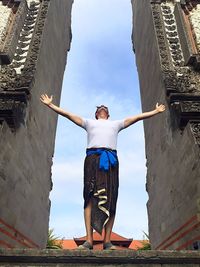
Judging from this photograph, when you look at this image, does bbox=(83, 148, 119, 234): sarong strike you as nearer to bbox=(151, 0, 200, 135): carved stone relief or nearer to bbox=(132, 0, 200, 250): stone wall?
bbox=(132, 0, 200, 250): stone wall

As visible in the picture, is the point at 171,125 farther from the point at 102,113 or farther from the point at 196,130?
the point at 102,113

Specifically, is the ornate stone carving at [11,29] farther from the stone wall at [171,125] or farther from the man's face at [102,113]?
the man's face at [102,113]

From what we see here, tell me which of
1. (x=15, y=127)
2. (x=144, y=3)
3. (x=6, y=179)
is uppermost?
(x=144, y=3)

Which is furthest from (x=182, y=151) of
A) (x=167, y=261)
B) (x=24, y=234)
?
(x=24, y=234)

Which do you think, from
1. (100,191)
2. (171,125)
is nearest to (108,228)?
(100,191)

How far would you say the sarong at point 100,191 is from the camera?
4781 mm

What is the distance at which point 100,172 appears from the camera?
4.94m

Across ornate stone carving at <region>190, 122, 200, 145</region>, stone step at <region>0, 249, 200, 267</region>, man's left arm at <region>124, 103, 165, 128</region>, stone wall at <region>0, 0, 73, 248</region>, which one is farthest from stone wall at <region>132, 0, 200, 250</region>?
stone wall at <region>0, 0, 73, 248</region>

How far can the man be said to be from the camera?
477cm

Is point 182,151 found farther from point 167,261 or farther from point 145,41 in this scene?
point 145,41

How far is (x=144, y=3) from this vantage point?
13523 millimetres

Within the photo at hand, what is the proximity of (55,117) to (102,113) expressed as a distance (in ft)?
23.3

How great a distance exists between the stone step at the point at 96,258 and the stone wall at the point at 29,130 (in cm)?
277

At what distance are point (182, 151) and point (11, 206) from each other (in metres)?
3.84
